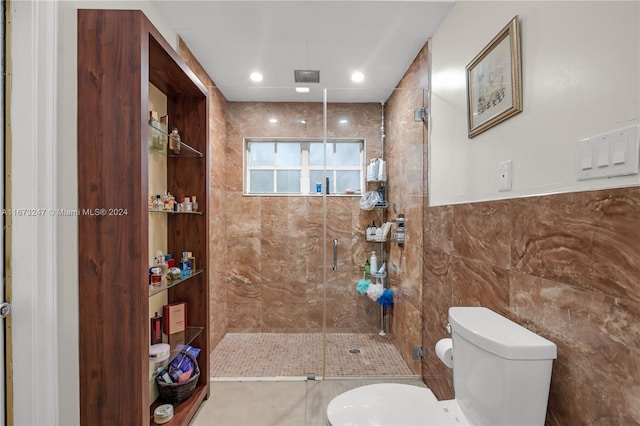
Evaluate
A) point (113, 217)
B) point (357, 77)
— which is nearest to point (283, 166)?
point (357, 77)

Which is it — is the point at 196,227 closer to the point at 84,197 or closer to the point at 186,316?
the point at 186,316

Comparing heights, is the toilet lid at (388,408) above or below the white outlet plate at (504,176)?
below

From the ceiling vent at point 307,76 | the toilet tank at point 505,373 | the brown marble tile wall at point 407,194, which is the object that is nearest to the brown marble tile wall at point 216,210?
the ceiling vent at point 307,76

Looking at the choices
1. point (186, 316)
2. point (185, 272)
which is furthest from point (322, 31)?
point (186, 316)

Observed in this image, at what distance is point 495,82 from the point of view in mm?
1252

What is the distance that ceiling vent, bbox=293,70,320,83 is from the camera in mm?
2468

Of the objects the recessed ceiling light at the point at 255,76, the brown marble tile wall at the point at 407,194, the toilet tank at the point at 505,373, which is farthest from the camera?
Answer: the recessed ceiling light at the point at 255,76

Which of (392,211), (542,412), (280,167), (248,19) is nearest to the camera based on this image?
(542,412)

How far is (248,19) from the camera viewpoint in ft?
5.98

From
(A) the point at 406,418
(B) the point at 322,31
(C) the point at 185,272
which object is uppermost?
(B) the point at 322,31

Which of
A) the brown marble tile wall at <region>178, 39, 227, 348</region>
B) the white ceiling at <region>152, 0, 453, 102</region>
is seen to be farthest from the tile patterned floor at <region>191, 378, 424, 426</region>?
the white ceiling at <region>152, 0, 453, 102</region>

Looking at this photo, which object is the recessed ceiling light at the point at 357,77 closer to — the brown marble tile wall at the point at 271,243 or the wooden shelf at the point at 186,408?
the brown marble tile wall at the point at 271,243

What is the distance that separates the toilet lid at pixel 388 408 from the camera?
3.59ft

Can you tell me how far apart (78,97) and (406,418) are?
181 centimetres
